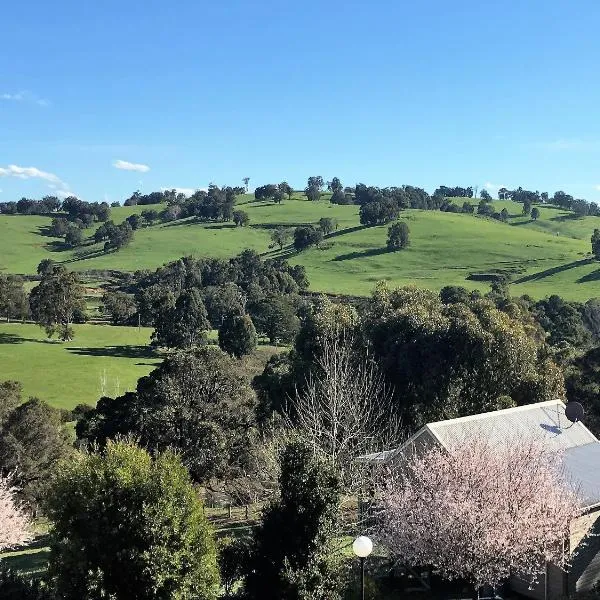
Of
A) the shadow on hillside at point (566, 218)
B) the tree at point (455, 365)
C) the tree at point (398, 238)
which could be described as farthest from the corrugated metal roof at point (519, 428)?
the shadow on hillside at point (566, 218)

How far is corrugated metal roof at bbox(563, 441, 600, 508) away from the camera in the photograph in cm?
1865

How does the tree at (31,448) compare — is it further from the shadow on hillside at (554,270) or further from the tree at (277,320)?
the shadow on hillside at (554,270)

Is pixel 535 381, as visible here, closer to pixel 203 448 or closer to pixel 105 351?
pixel 203 448

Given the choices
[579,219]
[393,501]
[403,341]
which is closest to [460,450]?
[393,501]

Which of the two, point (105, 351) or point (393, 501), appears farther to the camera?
point (105, 351)

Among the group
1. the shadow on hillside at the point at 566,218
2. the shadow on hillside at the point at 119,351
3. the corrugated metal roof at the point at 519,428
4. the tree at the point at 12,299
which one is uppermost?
the shadow on hillside at the point at 566,218

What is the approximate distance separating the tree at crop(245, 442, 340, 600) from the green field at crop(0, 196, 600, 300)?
3137 inches

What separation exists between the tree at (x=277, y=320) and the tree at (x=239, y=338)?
8.55 metres

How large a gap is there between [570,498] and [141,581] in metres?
10.9

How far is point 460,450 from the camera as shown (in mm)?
17719

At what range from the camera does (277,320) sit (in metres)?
78.1

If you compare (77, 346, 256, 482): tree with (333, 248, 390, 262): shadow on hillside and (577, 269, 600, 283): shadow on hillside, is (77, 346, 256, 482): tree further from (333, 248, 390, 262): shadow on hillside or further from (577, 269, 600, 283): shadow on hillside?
(333, 248, 390, 262): shadow on hillside

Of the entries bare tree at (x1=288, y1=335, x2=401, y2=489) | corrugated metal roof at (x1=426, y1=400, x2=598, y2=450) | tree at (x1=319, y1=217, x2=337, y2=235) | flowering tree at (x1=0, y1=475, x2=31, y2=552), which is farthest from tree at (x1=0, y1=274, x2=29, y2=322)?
corrugated metal roof at (x1=426, y1=400, x2=598, y2=450)

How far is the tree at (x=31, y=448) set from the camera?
30.6 meters
